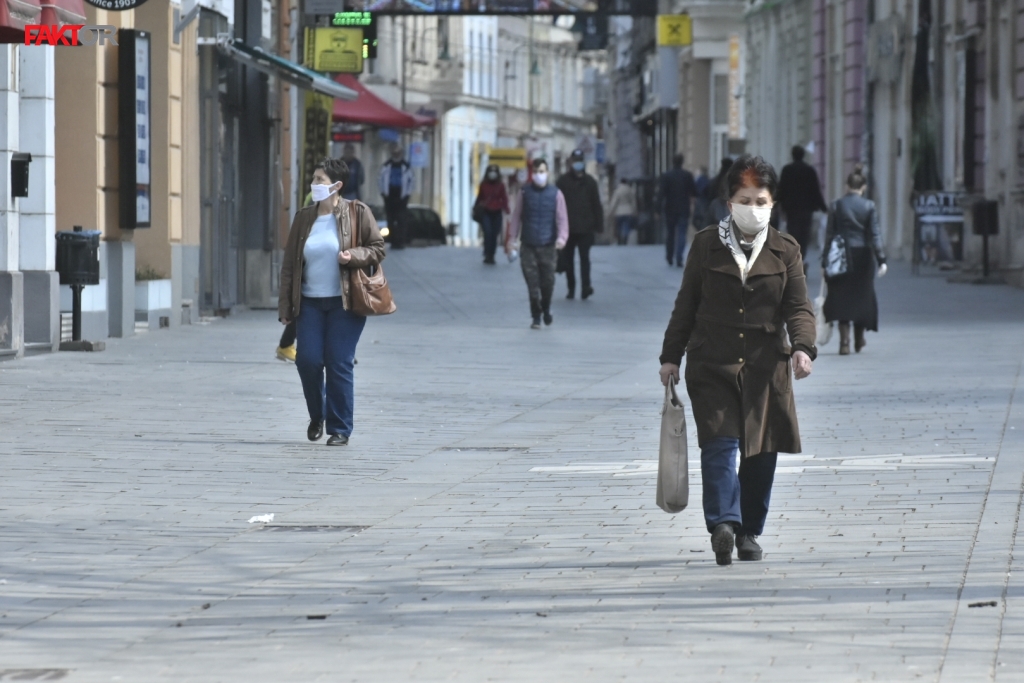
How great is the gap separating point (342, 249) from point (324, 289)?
242 mm

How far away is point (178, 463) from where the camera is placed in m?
11.0

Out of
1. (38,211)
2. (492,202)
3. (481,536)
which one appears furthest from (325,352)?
(492,202)

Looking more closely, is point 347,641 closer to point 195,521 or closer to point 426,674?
point 426,674

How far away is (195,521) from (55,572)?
134 centimetres

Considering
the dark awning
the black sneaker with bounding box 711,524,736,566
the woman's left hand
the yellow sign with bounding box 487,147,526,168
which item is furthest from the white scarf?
the yellow sign with bounding box 487,147,526,168

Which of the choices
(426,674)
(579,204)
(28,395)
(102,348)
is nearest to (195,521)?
(426,674)

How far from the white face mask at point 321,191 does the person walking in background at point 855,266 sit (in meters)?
7.67

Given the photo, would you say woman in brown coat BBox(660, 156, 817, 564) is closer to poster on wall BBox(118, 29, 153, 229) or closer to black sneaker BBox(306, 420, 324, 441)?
black sneaker BBox(306, 420, 324, 441)

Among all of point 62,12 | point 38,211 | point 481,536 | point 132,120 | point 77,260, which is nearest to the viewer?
point 481,536

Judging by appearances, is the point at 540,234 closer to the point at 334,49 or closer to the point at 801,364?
the point at 334,49

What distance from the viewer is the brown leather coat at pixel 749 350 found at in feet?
26.1

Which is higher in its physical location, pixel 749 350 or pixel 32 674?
pixel 749 350

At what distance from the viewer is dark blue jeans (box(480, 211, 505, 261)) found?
35.5 m

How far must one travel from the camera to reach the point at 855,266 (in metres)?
19.1
